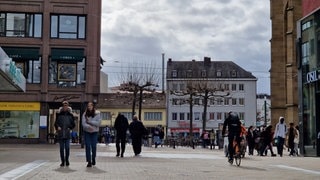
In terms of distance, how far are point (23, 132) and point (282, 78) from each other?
79.3 ft

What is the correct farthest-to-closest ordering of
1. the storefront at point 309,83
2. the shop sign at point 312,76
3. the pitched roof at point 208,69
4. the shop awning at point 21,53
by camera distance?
the pitched roof at point 208,69
the shop awning at point 21,53
the storefront at point 309,83
the shop sign at point 312,76

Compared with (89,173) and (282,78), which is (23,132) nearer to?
(282,78)

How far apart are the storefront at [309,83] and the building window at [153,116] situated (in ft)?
248

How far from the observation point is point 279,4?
58406mm

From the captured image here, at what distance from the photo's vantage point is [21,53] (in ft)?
165

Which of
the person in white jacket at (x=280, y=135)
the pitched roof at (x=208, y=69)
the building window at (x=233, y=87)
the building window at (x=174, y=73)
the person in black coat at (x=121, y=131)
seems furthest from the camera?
the building window at (x=174, y=73)

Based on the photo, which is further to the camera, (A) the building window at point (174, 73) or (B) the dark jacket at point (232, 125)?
(A) the building window at point (174, 73)

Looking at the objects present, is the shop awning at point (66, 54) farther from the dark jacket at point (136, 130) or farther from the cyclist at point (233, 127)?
the cyclist at point (233, 127)

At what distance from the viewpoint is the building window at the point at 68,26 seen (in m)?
51.2

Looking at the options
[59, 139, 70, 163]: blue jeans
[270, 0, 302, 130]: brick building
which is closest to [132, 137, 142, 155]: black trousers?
[59, 139, 70, 163]: blue jeans

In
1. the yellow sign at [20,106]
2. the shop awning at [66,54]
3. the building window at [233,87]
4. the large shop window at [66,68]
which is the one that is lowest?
the yellow sign at [20,106]

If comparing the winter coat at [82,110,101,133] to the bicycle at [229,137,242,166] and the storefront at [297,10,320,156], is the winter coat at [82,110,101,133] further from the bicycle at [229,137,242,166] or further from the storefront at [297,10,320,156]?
the storefront at [297,10,320,156]

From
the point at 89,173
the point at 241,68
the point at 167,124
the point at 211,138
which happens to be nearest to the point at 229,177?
the point at 89,173

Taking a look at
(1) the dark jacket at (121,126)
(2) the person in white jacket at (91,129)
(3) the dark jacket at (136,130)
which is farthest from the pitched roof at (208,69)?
(2) the person in white jacket at (91,129)
